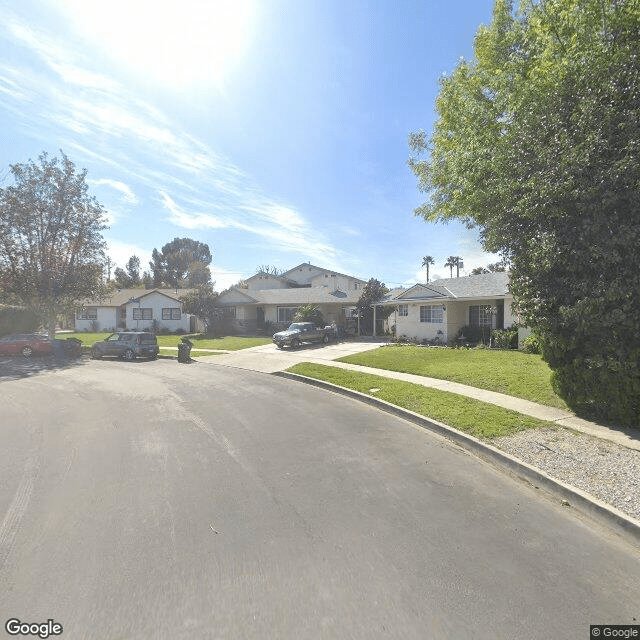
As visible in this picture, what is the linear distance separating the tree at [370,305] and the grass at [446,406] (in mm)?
16850

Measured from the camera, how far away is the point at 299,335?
2520 centimetres

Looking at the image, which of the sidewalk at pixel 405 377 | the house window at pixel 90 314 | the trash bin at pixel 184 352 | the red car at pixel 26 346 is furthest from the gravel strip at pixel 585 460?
the house window at pixel 90 314

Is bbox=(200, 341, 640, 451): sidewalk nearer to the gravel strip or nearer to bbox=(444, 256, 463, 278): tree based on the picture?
the gravel strip

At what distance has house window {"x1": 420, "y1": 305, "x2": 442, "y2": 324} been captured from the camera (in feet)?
81.2

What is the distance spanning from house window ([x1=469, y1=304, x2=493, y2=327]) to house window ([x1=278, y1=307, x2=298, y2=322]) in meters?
15.9

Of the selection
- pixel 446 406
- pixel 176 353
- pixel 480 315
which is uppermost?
pixel 480 315

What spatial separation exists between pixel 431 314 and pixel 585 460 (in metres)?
19.8

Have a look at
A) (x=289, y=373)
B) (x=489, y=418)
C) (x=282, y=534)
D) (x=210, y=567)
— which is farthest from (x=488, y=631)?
(x=289, y=373)

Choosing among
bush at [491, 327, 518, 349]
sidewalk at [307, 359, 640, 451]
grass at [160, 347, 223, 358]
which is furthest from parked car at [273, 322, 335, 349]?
sidewalk at [307, 359, 640, 451]

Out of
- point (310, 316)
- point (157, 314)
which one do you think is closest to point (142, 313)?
point (157, 314)

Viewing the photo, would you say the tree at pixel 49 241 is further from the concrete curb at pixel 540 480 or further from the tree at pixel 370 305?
the concrete curb at pixel 540 480

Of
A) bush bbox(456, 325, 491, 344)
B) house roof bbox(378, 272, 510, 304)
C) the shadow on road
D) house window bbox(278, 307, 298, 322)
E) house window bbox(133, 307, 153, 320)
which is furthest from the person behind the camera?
house window bbox(133, 307, 153, 320)

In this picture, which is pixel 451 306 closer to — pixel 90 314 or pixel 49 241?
pixel 49 241

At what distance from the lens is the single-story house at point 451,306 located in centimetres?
2272
